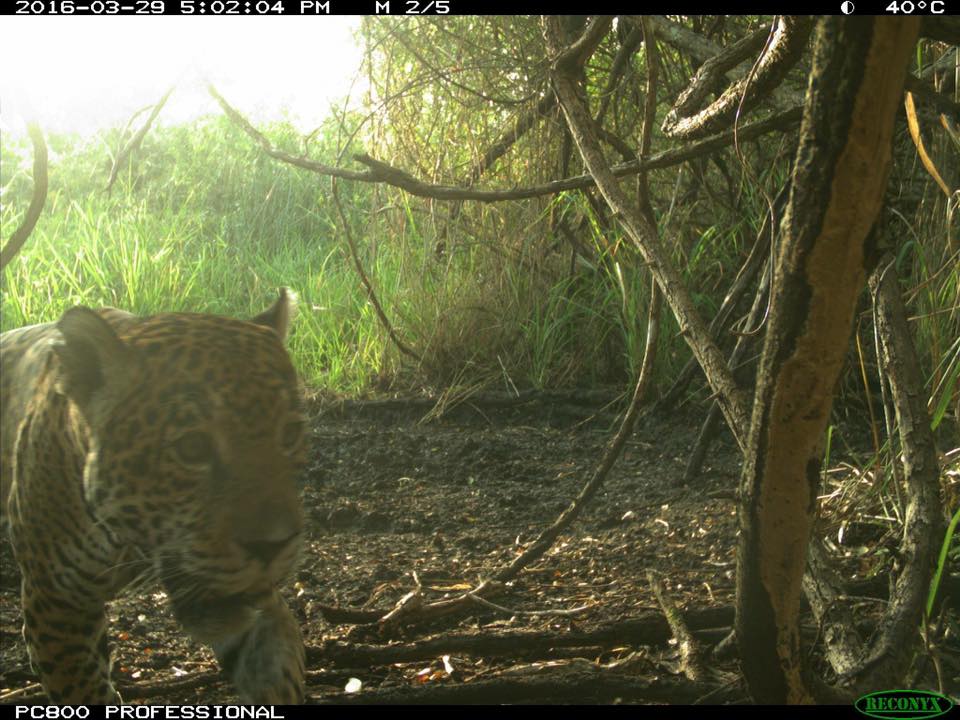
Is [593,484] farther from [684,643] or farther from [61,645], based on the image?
[61,645]

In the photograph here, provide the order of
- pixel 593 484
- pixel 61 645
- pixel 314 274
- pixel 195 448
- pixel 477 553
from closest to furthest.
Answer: pixel 195 448 → pixel 61 645 → pixel 593 484 → pixel 477 553 → pixel 314 274

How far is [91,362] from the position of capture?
6.67 feet

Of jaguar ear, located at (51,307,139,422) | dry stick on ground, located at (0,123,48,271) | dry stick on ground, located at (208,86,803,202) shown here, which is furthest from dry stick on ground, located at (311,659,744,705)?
dry stick on ground, located at (0,123,48,271)

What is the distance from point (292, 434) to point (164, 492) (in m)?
0.27

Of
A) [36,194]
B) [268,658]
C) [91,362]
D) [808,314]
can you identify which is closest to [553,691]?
[268,658]

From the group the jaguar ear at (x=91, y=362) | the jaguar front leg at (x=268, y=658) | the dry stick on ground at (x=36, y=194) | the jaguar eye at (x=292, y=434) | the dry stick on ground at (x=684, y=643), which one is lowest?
the dry stick on ground at (x=684, y=643)

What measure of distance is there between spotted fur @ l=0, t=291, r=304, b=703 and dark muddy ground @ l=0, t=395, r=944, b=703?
20 cm

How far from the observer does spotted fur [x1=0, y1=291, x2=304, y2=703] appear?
1907 mm

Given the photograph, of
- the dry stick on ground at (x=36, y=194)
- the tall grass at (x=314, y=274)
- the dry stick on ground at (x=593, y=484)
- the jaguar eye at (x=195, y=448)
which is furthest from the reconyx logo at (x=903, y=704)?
the tall grass at (x=314, y=274)

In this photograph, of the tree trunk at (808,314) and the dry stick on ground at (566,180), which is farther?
the dry stick on ground at (566,180)

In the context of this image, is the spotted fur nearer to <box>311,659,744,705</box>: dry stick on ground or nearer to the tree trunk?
<box>311,659,744,705</box>: dry stick on ground

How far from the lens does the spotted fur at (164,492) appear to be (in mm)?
1907

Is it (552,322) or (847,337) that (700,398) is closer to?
(552,322)

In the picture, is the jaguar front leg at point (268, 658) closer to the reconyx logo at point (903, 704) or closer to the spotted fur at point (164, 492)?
the spotted fur at point (164, 492)
